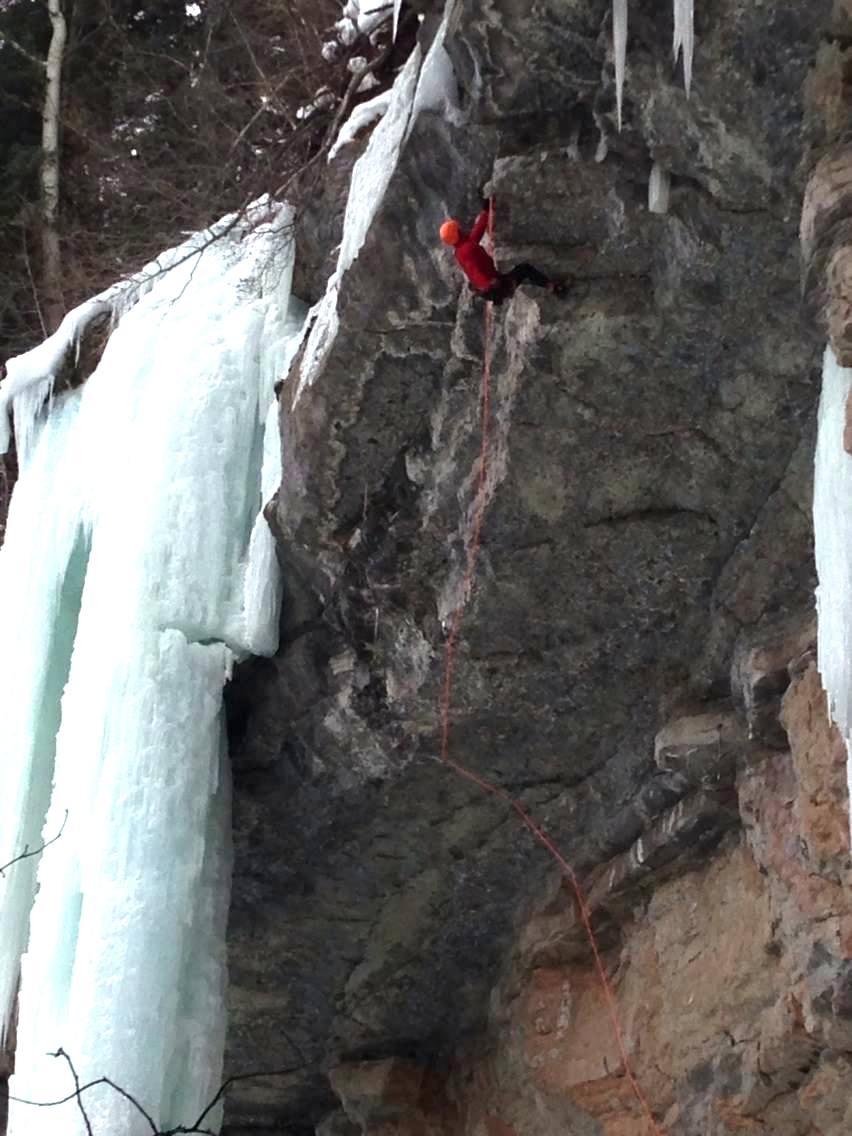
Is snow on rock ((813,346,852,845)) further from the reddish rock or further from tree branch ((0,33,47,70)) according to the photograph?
tree branch ((0,33,47,70))

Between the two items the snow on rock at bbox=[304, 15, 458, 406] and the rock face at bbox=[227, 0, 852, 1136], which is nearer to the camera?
the rock face at bbox=[227, 0, 852, 1136]

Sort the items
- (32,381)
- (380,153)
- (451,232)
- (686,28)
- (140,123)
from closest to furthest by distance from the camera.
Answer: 1. (686,28)
2. (451,232)
3. (380,153)
4. (32,381)
5. (140,123)

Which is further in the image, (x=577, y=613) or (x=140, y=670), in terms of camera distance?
(x=140, y=670)

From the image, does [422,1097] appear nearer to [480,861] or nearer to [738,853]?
[480,861]

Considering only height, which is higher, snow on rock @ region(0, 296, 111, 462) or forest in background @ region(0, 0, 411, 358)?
forest in background @ region(0, 0, 411, 358)

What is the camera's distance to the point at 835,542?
2729 millimetres

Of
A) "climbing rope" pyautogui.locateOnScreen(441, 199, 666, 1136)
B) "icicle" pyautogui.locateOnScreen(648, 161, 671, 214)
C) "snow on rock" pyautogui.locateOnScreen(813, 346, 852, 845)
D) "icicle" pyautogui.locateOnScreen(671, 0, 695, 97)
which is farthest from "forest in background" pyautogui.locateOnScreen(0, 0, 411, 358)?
"snow on rock" pyautogui.locateOnScreen(813, 346, 852, 845)

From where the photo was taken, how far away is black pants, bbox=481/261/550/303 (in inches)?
125

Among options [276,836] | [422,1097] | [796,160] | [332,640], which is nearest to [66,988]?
[276,836]

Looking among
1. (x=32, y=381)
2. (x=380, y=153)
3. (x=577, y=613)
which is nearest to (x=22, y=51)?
(x=32, y=381)

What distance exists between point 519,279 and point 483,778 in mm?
1720

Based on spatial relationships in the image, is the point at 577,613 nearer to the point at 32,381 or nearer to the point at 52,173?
the point at 32,381

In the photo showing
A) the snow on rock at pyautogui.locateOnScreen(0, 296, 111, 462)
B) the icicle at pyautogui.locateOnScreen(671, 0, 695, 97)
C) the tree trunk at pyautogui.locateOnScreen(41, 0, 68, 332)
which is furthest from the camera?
the tree trunk at pyautogui.locateOnScreen(41, 0, 68, 332)

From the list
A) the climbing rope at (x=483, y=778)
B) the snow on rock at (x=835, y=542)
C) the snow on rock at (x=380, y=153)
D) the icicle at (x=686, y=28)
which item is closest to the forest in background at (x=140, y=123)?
the snow on rock at (x=380, y=153)
